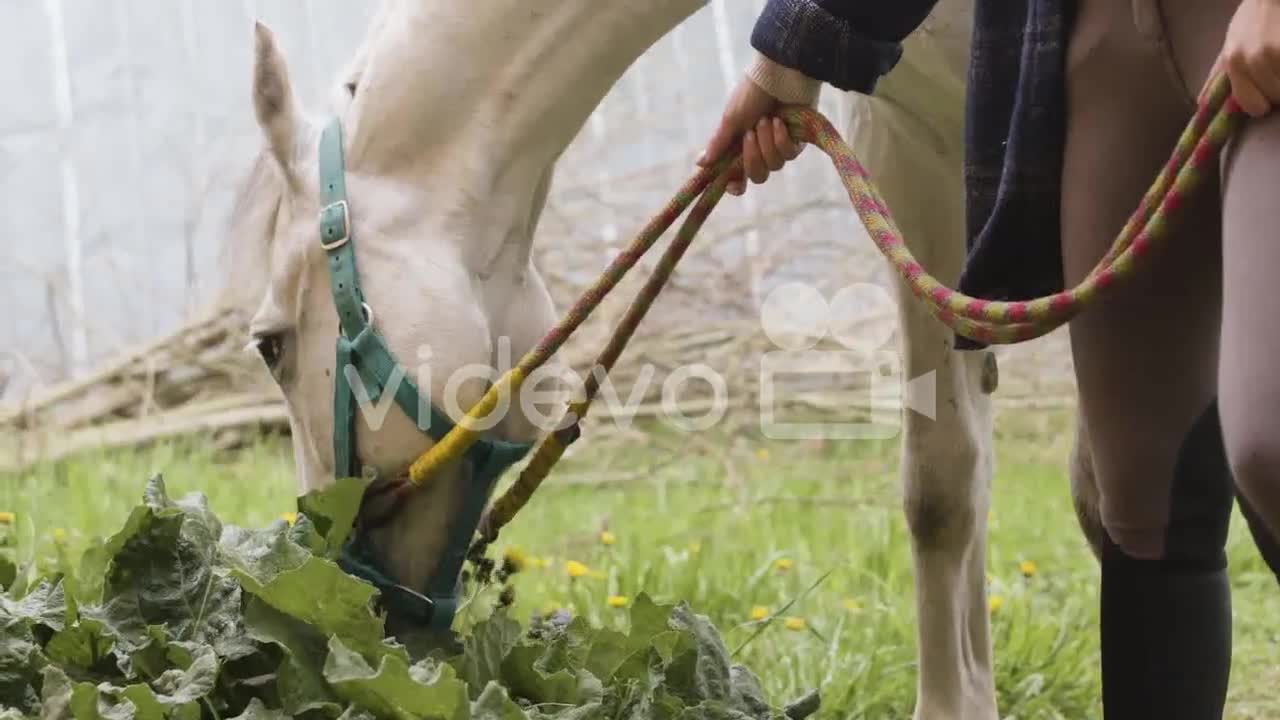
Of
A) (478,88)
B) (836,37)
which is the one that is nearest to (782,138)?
(836,37)

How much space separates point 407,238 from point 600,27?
0.33 metres

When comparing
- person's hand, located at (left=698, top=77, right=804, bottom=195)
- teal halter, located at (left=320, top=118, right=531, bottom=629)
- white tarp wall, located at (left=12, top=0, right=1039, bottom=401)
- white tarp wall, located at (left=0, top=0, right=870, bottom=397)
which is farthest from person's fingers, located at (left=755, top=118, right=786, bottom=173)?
white tarp wall, located at (left=0, top=0, right=870, bottom=397)

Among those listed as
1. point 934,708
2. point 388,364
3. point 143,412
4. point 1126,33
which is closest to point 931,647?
point 934,708

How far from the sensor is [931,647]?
2.15m

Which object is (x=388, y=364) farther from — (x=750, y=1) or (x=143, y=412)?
(x=750, y=1)

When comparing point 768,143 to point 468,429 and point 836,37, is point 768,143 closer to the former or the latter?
point 836,37

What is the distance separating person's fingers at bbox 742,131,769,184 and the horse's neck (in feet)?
0.85

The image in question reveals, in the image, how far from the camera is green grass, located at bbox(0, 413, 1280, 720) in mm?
2342

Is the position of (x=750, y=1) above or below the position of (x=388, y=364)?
above

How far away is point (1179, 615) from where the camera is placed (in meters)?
1.35

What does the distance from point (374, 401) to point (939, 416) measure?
1037 millimetres

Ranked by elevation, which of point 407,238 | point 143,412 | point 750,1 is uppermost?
point 750,1

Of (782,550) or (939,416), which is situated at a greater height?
(939,416)

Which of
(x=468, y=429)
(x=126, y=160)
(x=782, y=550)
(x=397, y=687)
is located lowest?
(x=782, y=550)
